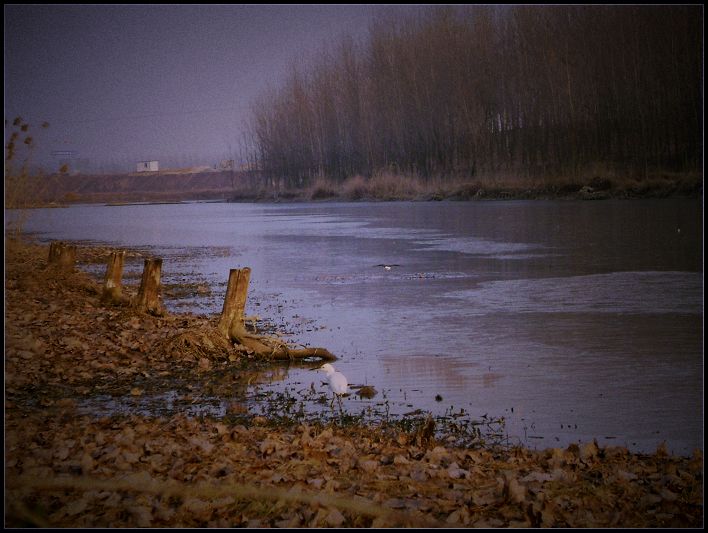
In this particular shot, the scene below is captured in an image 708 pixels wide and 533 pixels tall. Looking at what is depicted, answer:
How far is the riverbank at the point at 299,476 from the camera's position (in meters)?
4.48

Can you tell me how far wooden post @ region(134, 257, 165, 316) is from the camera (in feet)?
36.6

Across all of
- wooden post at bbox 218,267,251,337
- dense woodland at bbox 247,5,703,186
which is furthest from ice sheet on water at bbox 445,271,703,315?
dense woodland at bbox 247,5,703,186

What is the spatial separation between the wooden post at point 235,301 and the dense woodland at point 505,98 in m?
37.3

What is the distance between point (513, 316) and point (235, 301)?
14.1 ft

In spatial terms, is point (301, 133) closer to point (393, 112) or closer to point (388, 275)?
point (393, 112)

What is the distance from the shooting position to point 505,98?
173 ft

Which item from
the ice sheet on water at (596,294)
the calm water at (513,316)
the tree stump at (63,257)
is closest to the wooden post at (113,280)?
the calm water at (513,316)

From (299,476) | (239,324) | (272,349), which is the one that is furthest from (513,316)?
(299,476)

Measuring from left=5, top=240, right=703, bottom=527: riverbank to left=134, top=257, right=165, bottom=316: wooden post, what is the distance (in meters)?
3.64

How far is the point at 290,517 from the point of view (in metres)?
4.45

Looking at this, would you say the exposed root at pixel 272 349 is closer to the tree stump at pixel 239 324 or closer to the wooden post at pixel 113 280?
the tree stump at pixel 239 324

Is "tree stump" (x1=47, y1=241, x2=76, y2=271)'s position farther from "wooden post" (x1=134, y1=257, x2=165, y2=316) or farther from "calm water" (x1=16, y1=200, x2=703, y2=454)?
"wooden post" (x1=134, y1=257, x2=165, y2=316)

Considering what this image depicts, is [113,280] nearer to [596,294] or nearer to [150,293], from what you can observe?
[150,293]

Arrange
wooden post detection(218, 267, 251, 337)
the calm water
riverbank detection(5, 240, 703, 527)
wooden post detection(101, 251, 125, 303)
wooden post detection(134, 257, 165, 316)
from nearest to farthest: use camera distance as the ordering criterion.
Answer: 1. riverbank detection(5, 240, 703, 527)
2. the calm water
3. wooden post detection(218, 267, 251, 337)
4. wooden post detection(134, 257, 165, 316)
5. wooden post detection(101, 251, 125, 303)
